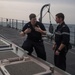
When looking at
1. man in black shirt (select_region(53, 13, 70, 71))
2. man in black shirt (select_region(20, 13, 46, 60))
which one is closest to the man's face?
man in black shirt (select_region(20, 13, 46, 60))

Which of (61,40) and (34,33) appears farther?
(34,33)

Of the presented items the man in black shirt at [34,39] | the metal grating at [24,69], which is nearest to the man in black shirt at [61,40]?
the man in black shirt at [34,39]

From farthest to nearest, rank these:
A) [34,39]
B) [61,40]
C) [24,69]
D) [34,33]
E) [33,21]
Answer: [34,39] < [34,33] < [33,21] < [61,40] < [24,69]

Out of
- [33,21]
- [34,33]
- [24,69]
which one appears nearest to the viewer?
[24,69]

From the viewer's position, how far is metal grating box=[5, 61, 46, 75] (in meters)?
2.70

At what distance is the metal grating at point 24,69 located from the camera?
8.86 feet

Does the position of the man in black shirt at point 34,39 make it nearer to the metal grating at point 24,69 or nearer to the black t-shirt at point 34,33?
the black t-shirt at point 34,33

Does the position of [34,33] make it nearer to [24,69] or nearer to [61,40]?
[61,40]

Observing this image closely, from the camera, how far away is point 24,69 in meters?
2.80

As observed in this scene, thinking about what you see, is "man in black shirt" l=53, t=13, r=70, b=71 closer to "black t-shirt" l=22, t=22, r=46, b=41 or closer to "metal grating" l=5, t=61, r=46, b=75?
"black t-shirt" l=22, t=22, r=46, b=41

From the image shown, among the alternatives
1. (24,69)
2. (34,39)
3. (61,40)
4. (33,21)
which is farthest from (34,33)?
(24,69)

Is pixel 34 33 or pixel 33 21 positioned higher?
pixel 33 21

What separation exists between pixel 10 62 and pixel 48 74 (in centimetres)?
71

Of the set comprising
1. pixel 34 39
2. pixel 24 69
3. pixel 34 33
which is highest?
pixel 34 33
